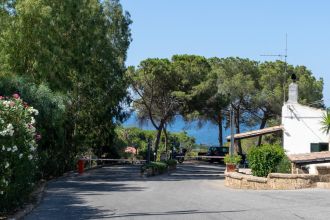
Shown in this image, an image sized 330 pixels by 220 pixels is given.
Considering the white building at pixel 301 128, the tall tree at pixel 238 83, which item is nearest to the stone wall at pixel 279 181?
the white building at pixel 301 128

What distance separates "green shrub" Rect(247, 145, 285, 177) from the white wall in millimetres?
6870

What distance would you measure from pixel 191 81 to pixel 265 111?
1111 cm

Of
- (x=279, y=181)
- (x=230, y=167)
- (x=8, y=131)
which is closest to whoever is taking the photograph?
(x=8, y=131)

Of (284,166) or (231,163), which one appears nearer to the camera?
(284,166)

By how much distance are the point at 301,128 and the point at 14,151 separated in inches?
884

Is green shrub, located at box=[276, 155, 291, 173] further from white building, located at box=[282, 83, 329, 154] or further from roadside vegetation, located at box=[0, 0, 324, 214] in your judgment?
white building, located at box=[282, 83, 329, 154]

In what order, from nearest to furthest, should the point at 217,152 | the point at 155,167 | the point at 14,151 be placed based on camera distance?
the point at 14,151 < the point at 155,167 < the point at 217,152

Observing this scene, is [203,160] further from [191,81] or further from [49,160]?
[49,160]

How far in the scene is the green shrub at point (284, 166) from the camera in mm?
24833

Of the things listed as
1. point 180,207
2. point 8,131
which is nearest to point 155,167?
point 180,207

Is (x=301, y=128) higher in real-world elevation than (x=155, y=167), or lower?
higher

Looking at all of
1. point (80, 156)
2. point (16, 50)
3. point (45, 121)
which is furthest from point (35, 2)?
point (80, 156)

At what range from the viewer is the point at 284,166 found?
24.9 m

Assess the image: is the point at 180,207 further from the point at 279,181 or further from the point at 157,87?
the point at 157,87
